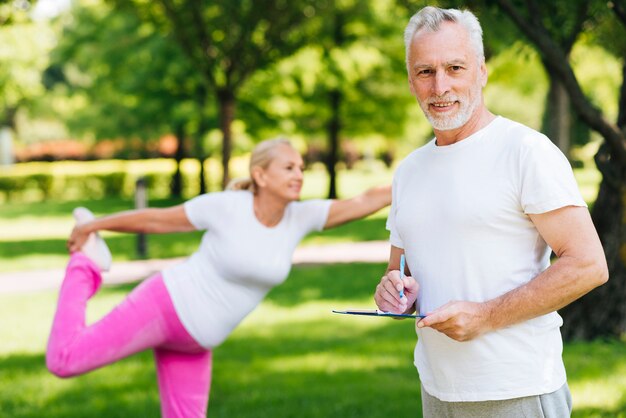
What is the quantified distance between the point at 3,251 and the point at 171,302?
13.2m

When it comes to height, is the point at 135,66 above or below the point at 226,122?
above

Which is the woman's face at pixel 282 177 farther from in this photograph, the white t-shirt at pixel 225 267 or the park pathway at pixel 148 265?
the park pathway at pixel 148 265

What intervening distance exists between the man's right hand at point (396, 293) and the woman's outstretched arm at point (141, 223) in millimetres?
2179

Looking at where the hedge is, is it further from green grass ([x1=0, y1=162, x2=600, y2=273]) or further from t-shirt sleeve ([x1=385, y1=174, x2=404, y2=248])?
t-shirt sleeve ([x1=385, y1=174, x2=404, y2=248])

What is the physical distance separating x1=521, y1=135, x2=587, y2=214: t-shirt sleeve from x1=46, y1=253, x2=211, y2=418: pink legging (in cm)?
264

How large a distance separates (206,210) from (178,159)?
2811cm

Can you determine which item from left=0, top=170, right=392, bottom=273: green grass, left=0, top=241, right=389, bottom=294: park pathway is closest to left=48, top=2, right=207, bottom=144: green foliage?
left=0, top=170, right=392, bottom=273: green grass

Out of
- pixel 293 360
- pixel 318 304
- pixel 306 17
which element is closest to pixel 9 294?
pixel 318 304

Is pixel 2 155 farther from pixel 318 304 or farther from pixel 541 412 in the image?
pixel 541 412

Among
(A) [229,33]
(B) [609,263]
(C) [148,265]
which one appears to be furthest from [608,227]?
(A) [229,33]

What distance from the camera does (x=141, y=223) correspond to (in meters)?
4.96

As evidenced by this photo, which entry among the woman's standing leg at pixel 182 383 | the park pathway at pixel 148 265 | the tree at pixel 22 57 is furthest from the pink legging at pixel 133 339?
the tree at pixel 22 57

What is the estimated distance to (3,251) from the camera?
17.0 metres

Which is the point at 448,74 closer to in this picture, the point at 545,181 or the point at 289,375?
the point at 545,181
